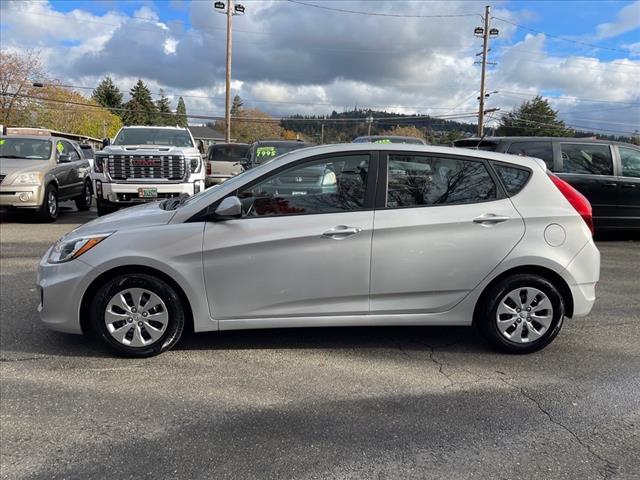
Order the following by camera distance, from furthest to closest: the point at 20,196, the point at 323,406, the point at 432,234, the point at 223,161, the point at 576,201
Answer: the point at 223,161 < the point at 20,196 < the point at 576,201 < the point at 432,234 < the point at 323,406

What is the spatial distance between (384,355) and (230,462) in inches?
71.2

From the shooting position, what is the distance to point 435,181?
4.16m

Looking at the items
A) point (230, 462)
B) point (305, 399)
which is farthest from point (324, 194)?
point (230, 462)

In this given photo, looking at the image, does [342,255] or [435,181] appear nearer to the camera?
[342,255]

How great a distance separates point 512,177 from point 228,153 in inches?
476

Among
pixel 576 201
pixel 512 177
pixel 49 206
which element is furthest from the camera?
pixel 49 206

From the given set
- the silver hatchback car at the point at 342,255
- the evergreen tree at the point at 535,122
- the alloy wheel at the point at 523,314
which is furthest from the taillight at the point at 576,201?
the evergreen tree at the point at 535,122

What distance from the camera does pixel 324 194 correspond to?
13.3ft

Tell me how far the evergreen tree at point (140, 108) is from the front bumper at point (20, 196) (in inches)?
3289

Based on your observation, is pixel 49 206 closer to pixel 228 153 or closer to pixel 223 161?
pixel 223 161

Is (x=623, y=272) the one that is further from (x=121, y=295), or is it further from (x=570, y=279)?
(x=121, y=295)

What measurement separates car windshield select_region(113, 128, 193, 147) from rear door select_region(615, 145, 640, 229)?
8.79m

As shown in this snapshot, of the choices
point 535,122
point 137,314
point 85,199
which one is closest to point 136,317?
point 137,314

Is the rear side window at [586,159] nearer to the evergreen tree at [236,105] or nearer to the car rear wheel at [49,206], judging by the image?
the car rear wheel at [49,206]
